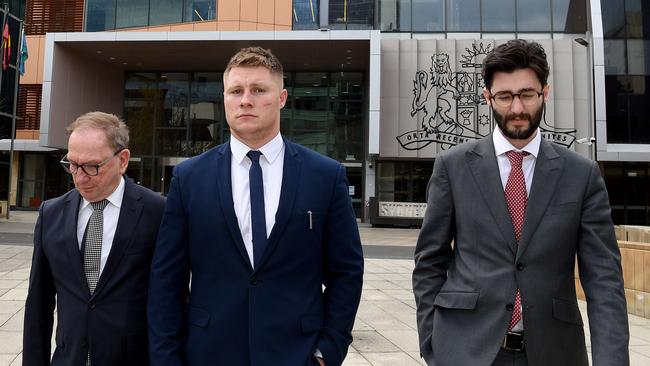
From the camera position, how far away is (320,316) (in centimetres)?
207

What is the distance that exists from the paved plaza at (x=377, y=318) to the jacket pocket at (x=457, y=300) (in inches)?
104

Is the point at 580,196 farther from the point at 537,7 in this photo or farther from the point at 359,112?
the point at 537,7

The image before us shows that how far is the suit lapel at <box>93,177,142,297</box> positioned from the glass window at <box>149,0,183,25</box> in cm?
2715

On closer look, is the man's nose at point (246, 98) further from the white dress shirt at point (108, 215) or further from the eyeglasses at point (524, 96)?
the eyeglasses at point (524, 96)

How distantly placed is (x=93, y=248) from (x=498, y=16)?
27.3 m

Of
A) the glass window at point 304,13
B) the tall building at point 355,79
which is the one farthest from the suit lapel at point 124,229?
the glass window at point 304,13

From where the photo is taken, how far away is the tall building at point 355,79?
77.6 feet

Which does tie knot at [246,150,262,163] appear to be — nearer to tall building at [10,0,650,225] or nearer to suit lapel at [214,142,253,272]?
suit lapel at [214,142,253,272]

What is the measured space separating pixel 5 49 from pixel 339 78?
15.8 m

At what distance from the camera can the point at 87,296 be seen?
2.16 m

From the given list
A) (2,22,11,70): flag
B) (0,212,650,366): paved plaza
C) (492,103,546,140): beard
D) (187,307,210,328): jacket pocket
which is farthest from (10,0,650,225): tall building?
(187,307,210,328): jacket pocket

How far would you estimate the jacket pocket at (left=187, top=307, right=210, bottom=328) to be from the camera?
1979mm

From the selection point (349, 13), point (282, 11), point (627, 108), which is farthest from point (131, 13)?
point (627, 108)

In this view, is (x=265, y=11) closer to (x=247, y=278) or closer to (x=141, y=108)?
(x=141, y=108)
